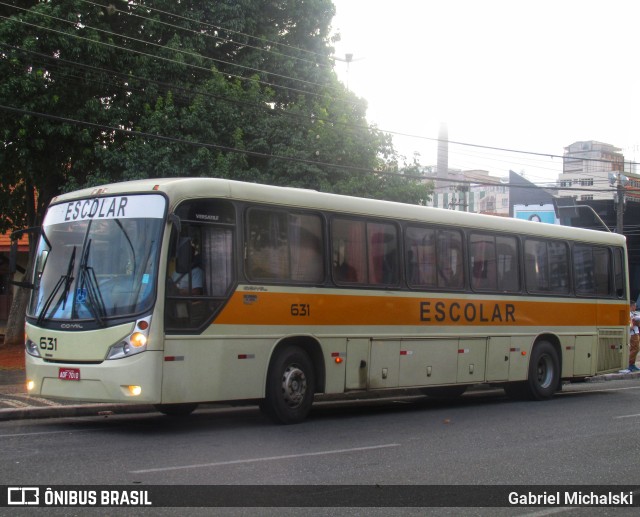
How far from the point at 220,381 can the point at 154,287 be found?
1.56 m

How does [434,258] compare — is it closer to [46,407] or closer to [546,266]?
[546,266]

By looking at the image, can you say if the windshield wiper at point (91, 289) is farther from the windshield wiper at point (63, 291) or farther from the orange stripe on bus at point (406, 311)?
the orange stripe on bus at point (406, 311)

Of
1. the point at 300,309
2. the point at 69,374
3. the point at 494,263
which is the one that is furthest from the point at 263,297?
the point at 494,263

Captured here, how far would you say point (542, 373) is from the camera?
17.5 metres

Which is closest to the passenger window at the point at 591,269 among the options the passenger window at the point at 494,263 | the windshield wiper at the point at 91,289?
the passenger window at the point at 494,263

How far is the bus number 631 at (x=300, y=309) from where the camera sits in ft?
40.7

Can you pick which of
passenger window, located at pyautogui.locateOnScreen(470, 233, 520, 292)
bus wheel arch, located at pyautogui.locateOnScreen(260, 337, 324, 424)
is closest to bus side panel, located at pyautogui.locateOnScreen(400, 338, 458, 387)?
passenger window, located at pyautogui.locateOnScreen(470, 233, 520, 292)

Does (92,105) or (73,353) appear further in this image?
(92,105)

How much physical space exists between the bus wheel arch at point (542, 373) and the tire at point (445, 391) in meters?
0.93

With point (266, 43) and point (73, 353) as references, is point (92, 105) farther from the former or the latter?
point (73, 353)

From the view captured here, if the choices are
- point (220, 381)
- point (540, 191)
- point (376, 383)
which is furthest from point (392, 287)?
point (540, 191)

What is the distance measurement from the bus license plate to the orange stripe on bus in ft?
6.09

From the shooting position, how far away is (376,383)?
538 inches

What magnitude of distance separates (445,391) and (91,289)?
8962 mm
